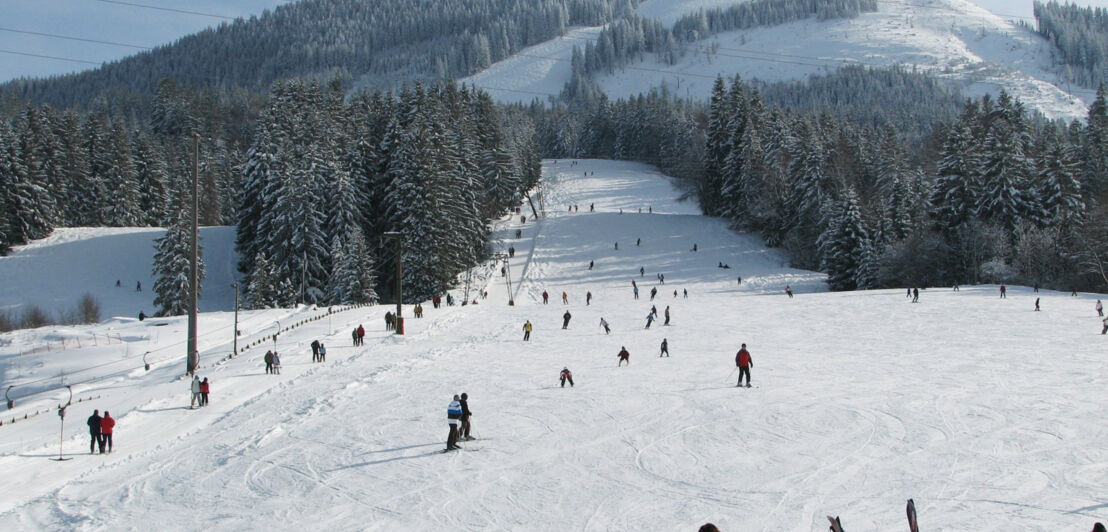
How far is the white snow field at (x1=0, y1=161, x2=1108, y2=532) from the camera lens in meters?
12.1

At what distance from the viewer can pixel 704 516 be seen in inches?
456

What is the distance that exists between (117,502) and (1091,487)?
16.9 metres

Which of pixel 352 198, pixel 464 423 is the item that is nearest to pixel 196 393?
pixel 464 423

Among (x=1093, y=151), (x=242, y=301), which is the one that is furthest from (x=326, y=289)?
(x=1093, y=151)

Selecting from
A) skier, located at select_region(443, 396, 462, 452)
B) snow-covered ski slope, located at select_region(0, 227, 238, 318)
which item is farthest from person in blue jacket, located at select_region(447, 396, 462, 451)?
snow-covered ski slope, located at select_region(0, 227, 238, 318)

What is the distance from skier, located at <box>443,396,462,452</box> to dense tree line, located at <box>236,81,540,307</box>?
3588 centimetres

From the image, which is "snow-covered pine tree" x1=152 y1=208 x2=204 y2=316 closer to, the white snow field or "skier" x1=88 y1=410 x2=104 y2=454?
the white snow field

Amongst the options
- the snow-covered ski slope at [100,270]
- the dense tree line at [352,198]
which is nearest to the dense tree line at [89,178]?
the snow-covered ski slope at [100,270]

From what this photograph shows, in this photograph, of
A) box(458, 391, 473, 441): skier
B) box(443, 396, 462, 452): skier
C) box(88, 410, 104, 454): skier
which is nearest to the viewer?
box(443, 396, 462, 452): skier

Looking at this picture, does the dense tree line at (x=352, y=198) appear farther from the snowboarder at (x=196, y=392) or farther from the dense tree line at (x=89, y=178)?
the snowboarder at (x=196, y=392)

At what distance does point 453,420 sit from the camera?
15.3 m

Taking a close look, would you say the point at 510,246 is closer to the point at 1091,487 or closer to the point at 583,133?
the point at 1091,487

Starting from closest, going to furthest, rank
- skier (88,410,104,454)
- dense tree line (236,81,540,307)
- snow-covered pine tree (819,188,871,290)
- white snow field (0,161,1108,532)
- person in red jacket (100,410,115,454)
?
white snow field (0,161,1108,532) → skier (88,410,104,454) → person in red jacket (100,410,115,454) → dense tree line (236,81,540,307) → snow-covered pine tree (819,188,871,290)

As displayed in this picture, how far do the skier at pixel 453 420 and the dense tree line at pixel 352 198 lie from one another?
3588cm
